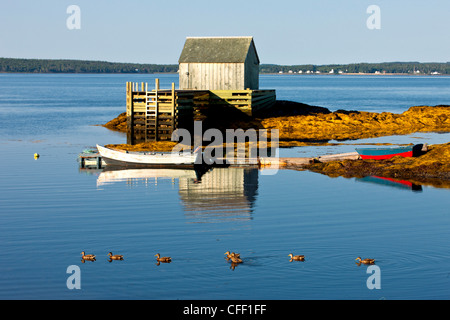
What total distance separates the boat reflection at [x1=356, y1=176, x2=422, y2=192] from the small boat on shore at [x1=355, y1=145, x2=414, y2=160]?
209 centimetres

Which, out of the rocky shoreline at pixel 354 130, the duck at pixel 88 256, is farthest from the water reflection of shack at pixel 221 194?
the duck at pixel 88 256

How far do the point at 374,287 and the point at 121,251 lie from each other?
778 centimetres

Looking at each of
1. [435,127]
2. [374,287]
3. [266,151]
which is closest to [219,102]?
[266,151]

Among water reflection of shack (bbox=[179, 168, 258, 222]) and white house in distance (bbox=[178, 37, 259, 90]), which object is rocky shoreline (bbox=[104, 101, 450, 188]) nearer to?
white house in distance (bbox=[178, 37, 259, 90])

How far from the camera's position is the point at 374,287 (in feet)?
57.1

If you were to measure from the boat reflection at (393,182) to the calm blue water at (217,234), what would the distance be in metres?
0.50

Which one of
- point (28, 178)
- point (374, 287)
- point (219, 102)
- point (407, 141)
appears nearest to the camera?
point (374, 287)

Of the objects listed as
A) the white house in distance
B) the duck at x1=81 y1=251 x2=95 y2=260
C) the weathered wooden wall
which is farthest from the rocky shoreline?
the duck at x1=81 y1=251 x2=95 y2=260

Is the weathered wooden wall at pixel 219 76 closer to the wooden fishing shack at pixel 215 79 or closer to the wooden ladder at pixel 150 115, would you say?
the wooden fishing shack at pixel 215 79

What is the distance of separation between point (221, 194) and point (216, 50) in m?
27.9

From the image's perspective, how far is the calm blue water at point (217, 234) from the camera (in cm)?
1750
